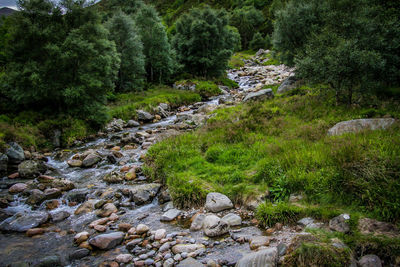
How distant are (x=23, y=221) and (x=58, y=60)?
1431 centimetres

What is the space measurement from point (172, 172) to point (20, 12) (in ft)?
60.2

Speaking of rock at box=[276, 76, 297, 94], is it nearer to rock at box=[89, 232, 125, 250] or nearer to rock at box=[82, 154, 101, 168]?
rock at box=[82, 154, 101, 168]

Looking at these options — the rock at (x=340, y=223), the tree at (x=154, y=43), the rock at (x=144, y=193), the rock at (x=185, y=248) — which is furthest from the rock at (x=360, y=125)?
the tree at (x=154, y=43)

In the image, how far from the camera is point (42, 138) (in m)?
17.6

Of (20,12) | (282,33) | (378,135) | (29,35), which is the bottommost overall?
(378,135)

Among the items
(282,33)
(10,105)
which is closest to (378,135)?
(282,33)

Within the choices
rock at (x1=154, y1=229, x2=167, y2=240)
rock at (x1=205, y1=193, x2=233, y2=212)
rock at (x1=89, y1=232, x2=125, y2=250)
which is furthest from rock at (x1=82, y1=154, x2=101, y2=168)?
rock at (x1=205, y1=193, x2=233, y2=212)

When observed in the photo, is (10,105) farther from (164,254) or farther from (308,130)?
(308,130)

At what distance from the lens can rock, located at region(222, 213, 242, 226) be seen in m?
6.64

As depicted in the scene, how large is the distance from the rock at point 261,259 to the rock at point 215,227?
1.34 meters

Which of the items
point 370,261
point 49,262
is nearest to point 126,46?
point 49,262

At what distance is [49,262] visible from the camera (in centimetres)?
590

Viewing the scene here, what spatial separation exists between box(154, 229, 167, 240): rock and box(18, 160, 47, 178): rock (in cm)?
922

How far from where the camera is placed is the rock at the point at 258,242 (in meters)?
5.52
